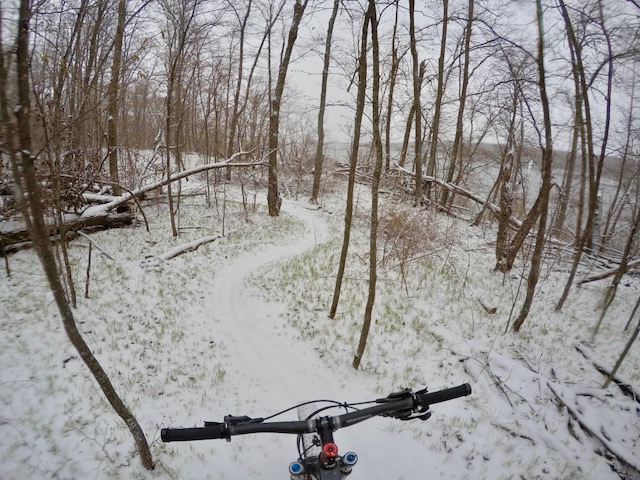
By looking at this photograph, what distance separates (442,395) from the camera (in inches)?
80.4

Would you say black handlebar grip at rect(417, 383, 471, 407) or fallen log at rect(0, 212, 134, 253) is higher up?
black handlebar grip at rect(417, 383, 471, 407)

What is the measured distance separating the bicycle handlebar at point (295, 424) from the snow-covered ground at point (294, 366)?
1970 mm

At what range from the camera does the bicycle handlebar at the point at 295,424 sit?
5.90 feet

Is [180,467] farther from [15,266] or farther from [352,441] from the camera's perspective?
[15,266]

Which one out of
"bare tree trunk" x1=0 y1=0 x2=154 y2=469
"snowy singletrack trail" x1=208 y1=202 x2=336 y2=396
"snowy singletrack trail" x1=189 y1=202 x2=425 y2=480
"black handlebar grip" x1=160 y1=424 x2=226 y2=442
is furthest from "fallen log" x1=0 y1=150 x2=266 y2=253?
"black handlebar grip" x1=160 y1=424 x2=226 y2=442

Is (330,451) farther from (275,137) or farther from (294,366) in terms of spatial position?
(275,137)

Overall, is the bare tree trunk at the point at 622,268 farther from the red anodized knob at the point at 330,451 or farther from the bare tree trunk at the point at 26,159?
the bare tree trunk at the point at 26,159

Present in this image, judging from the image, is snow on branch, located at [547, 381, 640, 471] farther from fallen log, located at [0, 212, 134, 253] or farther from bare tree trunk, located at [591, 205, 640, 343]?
fallen log, located at [0, 212, 134, 253]

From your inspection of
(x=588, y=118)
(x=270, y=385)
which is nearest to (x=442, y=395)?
(x=270, y=385)

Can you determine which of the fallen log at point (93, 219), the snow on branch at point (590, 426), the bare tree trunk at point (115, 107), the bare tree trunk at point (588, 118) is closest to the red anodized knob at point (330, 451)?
the snow on branch at point (590, 426)

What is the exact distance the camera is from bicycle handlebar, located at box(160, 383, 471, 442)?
1799 millimetres

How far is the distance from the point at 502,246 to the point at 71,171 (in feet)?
42.8

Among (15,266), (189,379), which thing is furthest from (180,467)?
(15,266)

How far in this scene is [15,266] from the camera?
7035 millimetres
